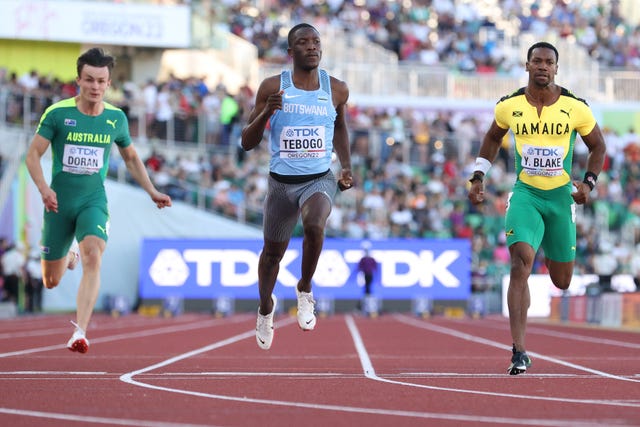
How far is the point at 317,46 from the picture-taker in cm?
997

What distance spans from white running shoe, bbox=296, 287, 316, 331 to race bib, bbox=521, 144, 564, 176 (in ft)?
6.18

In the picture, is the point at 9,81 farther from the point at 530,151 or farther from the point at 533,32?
the point at 530,151

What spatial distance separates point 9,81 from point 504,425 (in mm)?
24894

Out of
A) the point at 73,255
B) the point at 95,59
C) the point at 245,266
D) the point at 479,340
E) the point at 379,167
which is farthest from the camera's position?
the point at 379,167

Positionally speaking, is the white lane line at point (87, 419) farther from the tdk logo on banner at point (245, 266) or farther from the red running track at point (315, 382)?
Answer: the tdk logo on banner at point (245, 266)

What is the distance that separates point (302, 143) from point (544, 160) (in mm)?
1722

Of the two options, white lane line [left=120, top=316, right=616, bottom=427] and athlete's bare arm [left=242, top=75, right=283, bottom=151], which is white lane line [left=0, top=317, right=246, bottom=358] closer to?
athlete's bare arm [left=242, top=75, right=283, bottom=151]

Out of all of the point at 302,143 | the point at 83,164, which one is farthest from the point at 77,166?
the point at 302,143

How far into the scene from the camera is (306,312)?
1039 cm

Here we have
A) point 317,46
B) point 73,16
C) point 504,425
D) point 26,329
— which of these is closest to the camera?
point 504,425

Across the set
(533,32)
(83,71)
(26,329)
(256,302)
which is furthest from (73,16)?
(83,71)

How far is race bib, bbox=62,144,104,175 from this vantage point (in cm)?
1038

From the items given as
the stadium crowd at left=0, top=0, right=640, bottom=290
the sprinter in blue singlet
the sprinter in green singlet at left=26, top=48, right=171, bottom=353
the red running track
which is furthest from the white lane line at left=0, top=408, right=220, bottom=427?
the stadium crowd at left=0, top=0, right=640, bottom=290

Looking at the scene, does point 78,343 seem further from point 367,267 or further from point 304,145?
point 367,267
